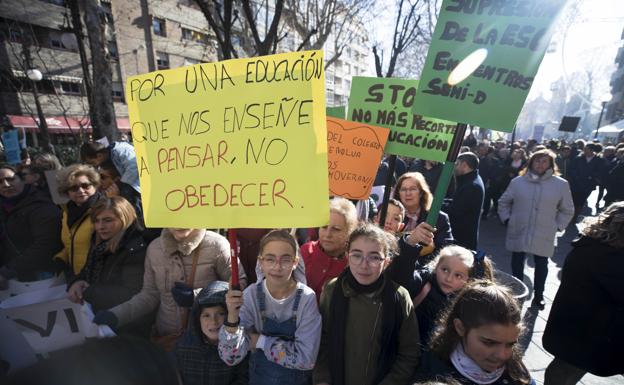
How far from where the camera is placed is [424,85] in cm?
176

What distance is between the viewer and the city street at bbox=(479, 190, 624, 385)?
282cm

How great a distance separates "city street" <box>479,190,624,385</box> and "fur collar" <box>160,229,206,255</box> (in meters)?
2.80

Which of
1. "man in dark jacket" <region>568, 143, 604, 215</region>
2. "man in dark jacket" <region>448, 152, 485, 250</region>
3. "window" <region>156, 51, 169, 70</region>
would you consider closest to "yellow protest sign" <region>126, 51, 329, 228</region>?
"man in dark jacket" <region>448, 152, 485, 250</region>

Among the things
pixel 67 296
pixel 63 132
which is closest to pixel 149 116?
pixel 67 296

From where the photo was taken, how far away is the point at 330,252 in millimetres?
2297

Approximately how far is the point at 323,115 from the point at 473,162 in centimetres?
324

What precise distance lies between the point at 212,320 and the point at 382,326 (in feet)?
3.20

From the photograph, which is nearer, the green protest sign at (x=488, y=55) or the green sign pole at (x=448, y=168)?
the green protest sign at (x=488, y=55)

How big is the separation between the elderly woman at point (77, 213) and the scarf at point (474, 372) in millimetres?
2819

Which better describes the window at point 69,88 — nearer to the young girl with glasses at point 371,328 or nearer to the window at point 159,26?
the window at point 159,26

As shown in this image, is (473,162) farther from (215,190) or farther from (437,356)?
(215,190)

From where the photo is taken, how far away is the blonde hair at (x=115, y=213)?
7.89 feet

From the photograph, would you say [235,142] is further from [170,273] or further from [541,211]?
[541,211]

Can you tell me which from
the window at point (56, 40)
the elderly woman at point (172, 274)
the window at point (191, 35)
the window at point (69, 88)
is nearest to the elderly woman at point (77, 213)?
the elderly woman at point (172, 274)
